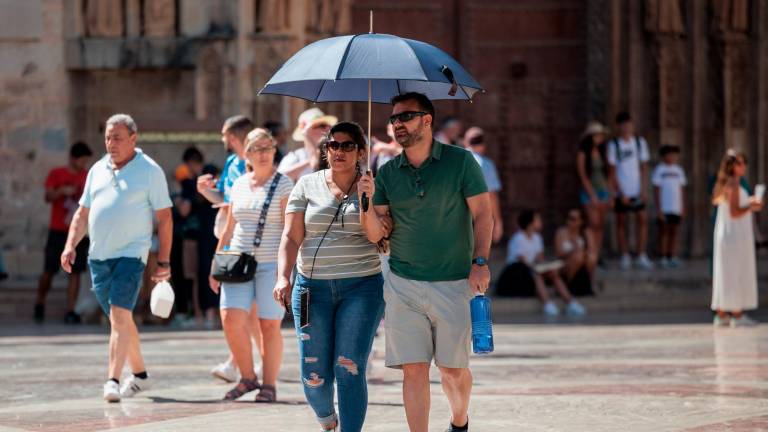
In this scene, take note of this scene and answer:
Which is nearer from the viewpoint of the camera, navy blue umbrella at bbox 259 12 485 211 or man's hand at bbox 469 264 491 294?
man's hand at bbox 469 264 491 294

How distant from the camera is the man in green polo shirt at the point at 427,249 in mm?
8039

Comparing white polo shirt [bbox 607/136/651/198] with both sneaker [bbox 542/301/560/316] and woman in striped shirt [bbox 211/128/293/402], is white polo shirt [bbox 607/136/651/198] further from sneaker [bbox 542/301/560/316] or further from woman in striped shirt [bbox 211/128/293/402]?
woman in striped shirt [bbox 211/128/293/402]

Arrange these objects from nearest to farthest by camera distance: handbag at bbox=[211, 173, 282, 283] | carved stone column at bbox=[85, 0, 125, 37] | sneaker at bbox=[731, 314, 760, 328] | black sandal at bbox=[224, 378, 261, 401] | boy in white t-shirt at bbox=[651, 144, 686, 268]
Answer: handbag at bbox=[211, 173, 282, 283] < black sandal at bbox=[224, 378, 261, 401] < sneaker at bbox=[731, 314, 760, 328] < carved stone column at bbox=[85, 0, 125, 37] < boy in white t-shirt at bbox=[651, 144, 686, 268]

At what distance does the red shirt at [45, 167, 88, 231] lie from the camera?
17.6 metres

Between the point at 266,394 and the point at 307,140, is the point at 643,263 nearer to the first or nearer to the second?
the point at 307,140

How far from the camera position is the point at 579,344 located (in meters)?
14.3

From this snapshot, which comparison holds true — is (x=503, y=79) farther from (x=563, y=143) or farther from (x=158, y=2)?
(x=158, y=2)

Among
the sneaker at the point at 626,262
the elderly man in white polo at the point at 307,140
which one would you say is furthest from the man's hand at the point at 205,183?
the sneaker at the point at 626,262

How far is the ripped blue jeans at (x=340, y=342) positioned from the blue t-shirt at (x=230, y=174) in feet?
9.86

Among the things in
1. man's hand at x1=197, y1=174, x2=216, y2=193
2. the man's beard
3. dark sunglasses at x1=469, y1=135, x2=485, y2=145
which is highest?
the man's beard

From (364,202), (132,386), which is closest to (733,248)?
(132,386)

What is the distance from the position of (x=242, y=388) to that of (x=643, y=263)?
33.1ft

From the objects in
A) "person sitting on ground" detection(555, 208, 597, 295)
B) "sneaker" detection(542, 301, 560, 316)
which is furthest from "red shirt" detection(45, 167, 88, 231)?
"person sitting on ground" detection(555, 208, 597, 295)

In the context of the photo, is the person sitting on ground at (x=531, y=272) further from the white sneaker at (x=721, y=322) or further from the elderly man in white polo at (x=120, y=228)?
the elderly man in white polo at (x=120, y=228)
